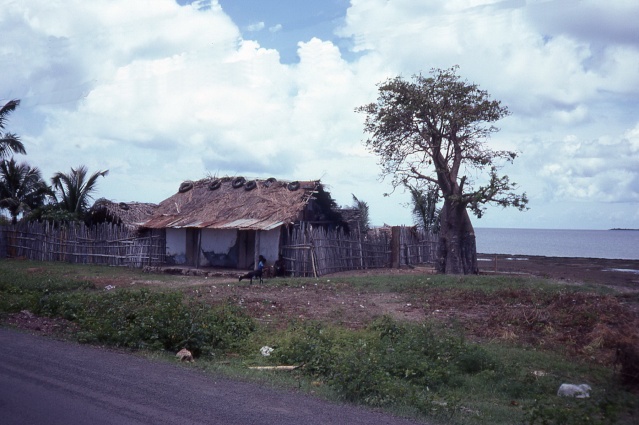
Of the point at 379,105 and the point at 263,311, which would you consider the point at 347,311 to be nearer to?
the point at 263,311

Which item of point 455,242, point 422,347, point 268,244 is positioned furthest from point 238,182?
point 422,347

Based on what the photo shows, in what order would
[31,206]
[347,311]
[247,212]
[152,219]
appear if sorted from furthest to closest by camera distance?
1. [31,206]
2. [152,219]
3. [247,212]
4. [347,311]

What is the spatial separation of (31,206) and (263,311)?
27.0 meters

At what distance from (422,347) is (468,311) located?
470 cm

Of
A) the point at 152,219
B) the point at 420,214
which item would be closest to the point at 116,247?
the point at 152,219

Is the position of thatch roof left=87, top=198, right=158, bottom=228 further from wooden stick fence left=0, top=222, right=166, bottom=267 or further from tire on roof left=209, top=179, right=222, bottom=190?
tire on roof left=209, top=179, right=222, bottom=190

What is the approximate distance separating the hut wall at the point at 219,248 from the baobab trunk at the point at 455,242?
8588 millimetres

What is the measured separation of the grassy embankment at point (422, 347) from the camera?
778 cm

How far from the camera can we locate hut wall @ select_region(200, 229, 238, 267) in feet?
87.2

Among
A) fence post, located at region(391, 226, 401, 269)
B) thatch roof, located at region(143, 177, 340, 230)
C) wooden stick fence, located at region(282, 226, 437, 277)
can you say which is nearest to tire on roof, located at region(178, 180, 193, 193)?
thatch roof, located at region(143, 177, 340, 230)

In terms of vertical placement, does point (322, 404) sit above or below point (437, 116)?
below

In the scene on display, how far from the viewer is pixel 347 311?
49.5ft

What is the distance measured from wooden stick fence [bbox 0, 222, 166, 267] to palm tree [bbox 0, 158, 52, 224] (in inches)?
66.4

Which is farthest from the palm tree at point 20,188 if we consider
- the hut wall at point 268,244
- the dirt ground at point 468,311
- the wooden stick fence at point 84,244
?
the dirt ground at point 468,311
